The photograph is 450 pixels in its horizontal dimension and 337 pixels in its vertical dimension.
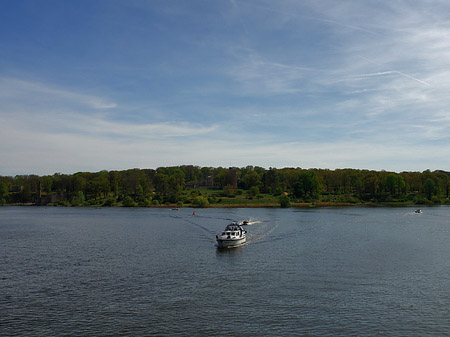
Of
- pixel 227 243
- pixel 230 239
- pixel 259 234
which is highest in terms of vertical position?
pixel 230 239

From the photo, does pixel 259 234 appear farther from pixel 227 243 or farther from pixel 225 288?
pixel 225 288

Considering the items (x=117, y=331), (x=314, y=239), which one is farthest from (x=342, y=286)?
(x=314, y=239)

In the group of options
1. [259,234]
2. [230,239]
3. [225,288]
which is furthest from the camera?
[259,234]

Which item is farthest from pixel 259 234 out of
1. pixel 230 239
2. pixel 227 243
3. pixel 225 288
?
pixel 225 288

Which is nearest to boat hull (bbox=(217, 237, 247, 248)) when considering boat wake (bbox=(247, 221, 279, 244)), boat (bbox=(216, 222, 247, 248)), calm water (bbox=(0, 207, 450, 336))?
boat (bbox=(216, 222, 247, 248))

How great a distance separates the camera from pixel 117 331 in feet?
92.9

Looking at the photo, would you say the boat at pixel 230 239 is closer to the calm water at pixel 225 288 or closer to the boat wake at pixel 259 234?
the calm water at pixel 225 288

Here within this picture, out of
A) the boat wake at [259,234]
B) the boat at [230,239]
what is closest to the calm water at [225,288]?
the boat at [230,239]

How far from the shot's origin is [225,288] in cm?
3928

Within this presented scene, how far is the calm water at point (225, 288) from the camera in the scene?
29.5 m

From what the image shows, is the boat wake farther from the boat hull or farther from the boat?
the boat hull

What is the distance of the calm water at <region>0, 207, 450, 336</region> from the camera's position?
29.5m

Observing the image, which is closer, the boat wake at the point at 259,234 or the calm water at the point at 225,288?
the calm water at the point at 225,288

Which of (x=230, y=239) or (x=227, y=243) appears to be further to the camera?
(x=230, y=239)
